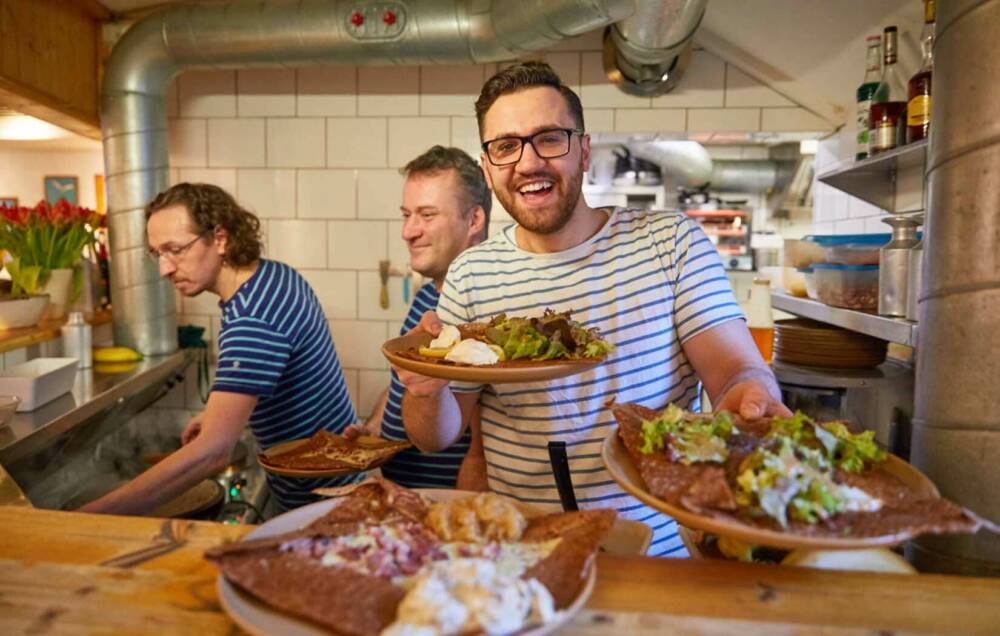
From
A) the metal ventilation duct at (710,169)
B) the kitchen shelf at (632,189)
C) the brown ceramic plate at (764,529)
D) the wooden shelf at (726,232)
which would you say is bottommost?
the brown ceramic plate at (764,529)

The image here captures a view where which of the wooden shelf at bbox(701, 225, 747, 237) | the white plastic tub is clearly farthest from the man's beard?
the wooden shelf at bbox(701, 225, 747, 237)

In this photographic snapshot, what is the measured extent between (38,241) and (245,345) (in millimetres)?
1517

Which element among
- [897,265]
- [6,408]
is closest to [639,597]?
[897,265]

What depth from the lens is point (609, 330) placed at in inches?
60.5

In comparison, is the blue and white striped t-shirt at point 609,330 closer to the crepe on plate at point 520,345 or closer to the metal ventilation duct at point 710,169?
the crepe on plate at point 520,345

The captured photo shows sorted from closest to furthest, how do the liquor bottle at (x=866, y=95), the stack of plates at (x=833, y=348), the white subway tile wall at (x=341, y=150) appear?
the liquor bottle at (x=866, y=95) → the stack of plates at (x=833, y=348) → the white subway tile wall at (x=341, y=150)

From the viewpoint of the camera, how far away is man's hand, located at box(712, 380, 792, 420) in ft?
3.57

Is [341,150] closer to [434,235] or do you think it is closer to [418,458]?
[434,235]

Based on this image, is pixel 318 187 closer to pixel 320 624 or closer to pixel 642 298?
pixel 642 298

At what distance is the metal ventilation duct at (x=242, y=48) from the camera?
284 centimetres

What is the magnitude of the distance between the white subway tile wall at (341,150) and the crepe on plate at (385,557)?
2.79 metres

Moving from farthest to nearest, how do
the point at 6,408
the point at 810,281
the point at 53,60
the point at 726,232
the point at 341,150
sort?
1. the point at 726,232
2. the point at 341,150
3. the point at 53,60
4. the point at 810,281
5. the point at 6,408

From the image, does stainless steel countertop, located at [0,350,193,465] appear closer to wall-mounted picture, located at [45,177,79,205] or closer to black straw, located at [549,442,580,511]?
black straw, located at [549,442,580,511]

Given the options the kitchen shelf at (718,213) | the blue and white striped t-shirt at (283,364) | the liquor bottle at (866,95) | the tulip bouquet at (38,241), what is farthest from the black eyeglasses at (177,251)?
the kitchen shelf at (718,213)
